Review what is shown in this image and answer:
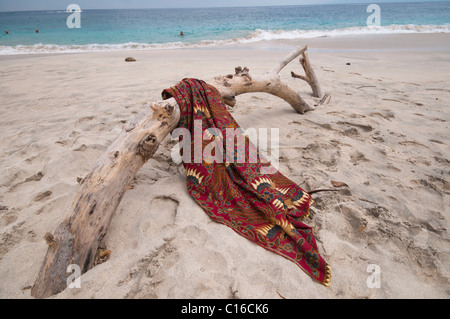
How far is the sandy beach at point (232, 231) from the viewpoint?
4.63 feet

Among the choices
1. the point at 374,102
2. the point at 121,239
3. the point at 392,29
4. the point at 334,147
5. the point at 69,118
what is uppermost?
the point at 392,29

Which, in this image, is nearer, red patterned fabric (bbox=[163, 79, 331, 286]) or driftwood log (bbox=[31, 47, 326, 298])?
driftwood log (bbox=[31, 47, 326, 298])

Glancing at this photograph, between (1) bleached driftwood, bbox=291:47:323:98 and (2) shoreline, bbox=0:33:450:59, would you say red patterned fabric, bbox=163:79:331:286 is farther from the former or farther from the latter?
(2) shoreline, bbox=0:33:450:59

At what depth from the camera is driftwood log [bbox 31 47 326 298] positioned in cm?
134

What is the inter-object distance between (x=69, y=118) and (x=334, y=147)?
11.4ft

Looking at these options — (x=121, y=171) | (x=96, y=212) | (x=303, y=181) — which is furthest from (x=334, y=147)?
(x=96, y=212)

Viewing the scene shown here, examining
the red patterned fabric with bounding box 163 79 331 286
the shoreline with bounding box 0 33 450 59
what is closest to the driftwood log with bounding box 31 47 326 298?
the red patterned fabric with bounding box 163 79 331 286

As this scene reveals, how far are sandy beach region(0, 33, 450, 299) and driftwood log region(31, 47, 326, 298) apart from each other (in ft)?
0.38

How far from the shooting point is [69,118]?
3.46 metres

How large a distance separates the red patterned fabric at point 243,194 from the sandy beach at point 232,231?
9 centimetres

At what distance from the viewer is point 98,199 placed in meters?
1.51

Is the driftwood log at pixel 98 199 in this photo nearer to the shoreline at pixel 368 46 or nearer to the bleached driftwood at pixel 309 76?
the bleached driftwood at pixel 309 76

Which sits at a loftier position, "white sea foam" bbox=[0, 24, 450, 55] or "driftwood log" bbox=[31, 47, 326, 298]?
"white sea foam" bbox=[0, 24, 450, 55]
